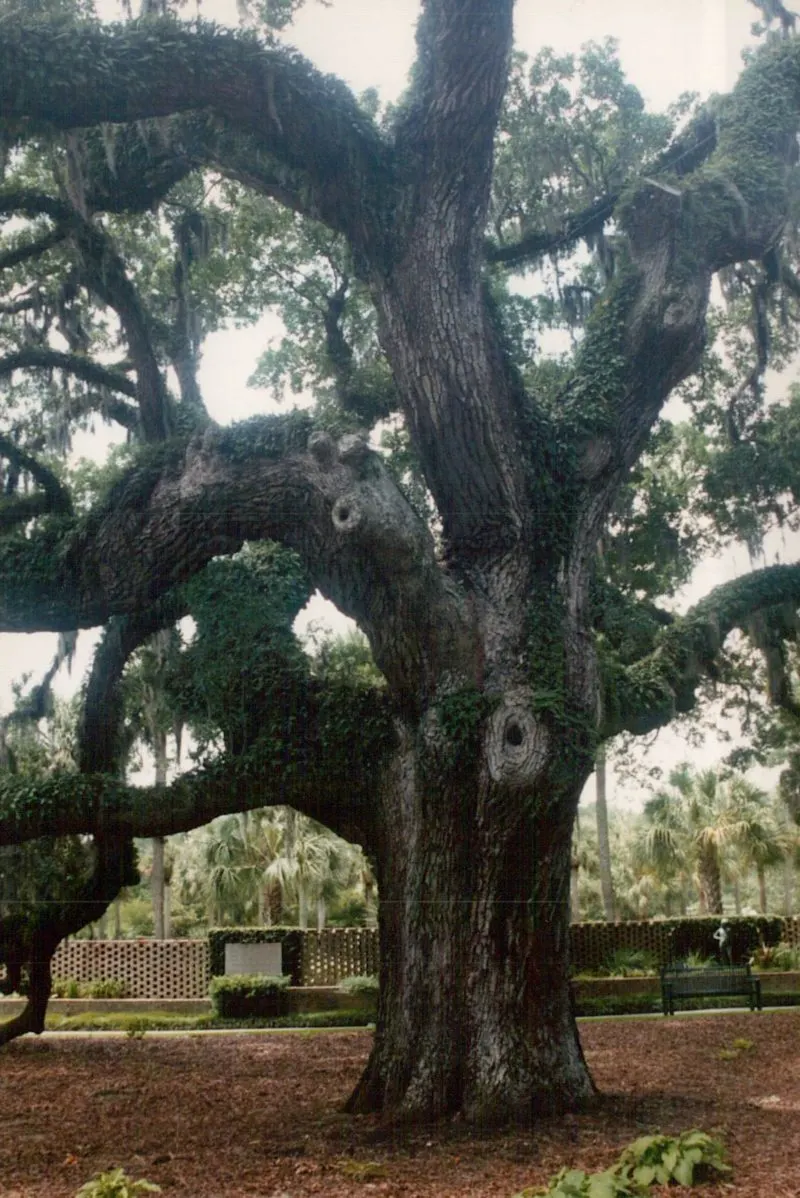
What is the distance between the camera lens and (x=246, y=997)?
52.9 feet

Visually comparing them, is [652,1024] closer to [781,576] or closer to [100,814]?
[781,576]

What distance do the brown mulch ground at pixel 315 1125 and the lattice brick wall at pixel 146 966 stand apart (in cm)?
685

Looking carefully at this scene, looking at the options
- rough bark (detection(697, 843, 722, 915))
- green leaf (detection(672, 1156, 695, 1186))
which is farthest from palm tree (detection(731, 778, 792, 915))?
green leaf (detection(672, 1156, 695, 1186))

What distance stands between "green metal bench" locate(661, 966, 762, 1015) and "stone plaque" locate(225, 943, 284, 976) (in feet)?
20.0

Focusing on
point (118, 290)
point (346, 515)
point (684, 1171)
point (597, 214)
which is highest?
point (597, 214)

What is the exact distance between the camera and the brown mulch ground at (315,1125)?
5.82 m

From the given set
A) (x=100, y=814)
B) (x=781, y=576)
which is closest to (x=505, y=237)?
(x=781, y=576)

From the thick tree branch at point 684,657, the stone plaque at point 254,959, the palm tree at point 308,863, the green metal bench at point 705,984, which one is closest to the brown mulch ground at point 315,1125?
the green metal bench at point 705,984

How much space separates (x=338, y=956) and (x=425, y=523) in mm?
12030

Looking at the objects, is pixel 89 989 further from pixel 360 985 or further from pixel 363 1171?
pixel 363 1171

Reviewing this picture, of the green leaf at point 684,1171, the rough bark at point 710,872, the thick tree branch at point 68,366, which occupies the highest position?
the thick tree branch at point 68,366

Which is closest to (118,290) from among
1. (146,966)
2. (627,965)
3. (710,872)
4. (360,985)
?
(360,985)

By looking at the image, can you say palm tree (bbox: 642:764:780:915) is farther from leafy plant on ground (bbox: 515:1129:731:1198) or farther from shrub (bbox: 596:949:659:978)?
leafy plant on ground (bbox: 515:1129:731:1198)

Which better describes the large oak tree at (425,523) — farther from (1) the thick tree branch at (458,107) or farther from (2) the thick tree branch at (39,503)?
(2) the thick tree branch at (39,503)
